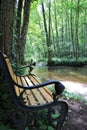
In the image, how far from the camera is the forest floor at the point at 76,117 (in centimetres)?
365

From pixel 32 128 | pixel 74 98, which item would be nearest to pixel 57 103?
pixel 32 128

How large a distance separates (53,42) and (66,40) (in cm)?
183

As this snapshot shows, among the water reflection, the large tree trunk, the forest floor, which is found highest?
the large tree trunk

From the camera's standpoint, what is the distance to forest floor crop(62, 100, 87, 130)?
365 centimetres

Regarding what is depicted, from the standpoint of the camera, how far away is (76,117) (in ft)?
13.6

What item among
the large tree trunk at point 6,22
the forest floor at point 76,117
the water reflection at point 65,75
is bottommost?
the water reflection at point 65,75

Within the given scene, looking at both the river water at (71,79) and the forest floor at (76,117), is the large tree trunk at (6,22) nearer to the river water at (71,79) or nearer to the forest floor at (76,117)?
the forest floor at (76,117)

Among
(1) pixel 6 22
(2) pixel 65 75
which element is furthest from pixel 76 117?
(2) pixel 65 75

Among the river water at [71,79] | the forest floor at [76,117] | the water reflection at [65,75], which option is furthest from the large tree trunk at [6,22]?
the water reflection at [65,75]

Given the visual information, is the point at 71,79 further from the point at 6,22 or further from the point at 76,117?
the point at 6,22

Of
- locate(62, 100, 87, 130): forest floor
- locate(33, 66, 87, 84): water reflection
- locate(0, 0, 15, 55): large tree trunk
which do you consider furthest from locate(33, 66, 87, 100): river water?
locate(0, 0, 15, 55): large tree trunk

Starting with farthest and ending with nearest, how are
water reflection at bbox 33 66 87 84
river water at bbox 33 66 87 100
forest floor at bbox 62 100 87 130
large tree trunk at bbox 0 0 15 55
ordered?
1. water reflection at bbox 33 66 87 84
2. river water at bbox 33 66 87 100
3. large tree trunk at bbox 0 0 15 55
4. forest floor at bbox 62 100 87 130

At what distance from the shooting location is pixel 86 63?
73.6 feet

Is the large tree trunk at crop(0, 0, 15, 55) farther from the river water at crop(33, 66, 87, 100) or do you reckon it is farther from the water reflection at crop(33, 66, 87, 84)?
the water reflection at crop(33, 66, 87, 84)
